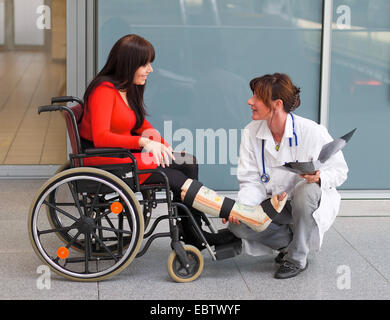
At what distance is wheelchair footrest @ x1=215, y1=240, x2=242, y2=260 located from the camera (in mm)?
3613

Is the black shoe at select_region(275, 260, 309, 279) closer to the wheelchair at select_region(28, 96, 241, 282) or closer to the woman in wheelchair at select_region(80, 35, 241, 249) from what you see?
the wheelchair at select_region(28, 96, 241, 282)

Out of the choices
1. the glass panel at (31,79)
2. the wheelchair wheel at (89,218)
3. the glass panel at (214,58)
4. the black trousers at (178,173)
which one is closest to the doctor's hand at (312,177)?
the black trousers at (178,173)

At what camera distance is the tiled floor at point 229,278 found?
3.41 m

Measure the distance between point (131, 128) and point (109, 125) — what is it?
195mm

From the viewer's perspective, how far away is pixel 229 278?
362cm

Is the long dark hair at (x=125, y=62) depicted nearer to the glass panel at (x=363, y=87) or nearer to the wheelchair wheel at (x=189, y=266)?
the wheelchair wheel at (x=189, y=266)

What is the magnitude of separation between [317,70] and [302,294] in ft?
6.06

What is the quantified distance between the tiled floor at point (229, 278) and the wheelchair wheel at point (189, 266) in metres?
0.04

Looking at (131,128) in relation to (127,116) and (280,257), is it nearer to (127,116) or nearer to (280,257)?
(127,116)

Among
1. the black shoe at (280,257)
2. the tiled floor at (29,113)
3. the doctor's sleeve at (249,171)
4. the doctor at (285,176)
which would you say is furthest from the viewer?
the tiled floor at (29,113)

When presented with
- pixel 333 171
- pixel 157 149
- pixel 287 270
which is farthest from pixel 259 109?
pixel 287 270

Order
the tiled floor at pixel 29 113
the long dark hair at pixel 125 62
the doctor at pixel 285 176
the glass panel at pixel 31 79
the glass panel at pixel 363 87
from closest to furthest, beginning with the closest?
the long dark hair at pixel 125 62
the doctor at pixel 285 176
the glass panel at pixel 363 87
the glass panel at pixel 31 79
the tiled floor at pixel 29 113

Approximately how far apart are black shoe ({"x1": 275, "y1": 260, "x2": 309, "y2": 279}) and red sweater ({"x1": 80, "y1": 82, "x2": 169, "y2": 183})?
0.79 meters

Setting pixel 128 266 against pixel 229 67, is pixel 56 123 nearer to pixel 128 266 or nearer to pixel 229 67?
pixel 229 67
